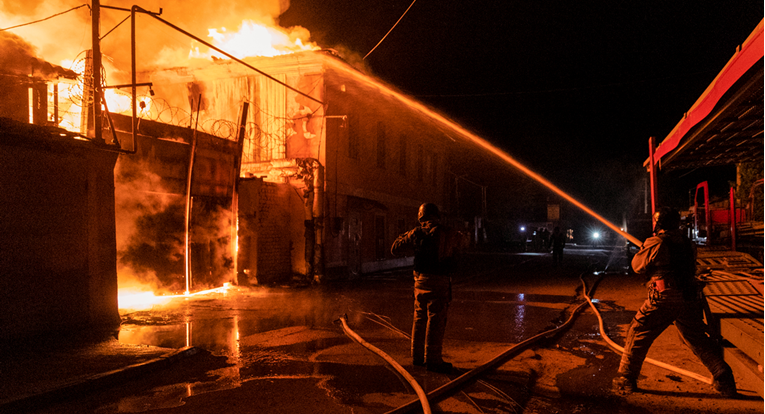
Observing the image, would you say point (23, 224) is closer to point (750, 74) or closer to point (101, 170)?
point (101, 170)

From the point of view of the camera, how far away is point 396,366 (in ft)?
17.4

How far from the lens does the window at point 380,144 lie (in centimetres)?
2006

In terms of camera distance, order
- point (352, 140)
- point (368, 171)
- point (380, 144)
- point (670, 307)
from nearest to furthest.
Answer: point (670, 307), point (352, 140), point (368, 171), point (380, 144)

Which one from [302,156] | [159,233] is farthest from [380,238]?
[159,233]

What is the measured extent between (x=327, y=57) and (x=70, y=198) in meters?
9.63

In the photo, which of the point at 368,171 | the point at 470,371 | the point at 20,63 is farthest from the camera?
the point at 368,171

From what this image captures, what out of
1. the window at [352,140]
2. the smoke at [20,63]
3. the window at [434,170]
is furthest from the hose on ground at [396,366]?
the window at [434,170]

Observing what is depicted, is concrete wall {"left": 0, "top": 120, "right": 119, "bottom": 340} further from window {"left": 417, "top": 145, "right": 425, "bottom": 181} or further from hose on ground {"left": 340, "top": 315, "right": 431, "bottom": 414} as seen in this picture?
window {"left": 417, "top": 145, "right": 425, "bottom": 181}

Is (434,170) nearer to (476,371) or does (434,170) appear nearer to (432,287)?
(432,287)

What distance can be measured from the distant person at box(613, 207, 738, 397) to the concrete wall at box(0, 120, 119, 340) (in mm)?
7650

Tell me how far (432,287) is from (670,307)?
2.31m

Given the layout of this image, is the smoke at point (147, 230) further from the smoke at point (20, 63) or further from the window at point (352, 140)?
the window at point (352, 140)

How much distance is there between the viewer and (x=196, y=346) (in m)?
6.80

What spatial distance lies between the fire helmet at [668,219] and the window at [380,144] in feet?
51.3
